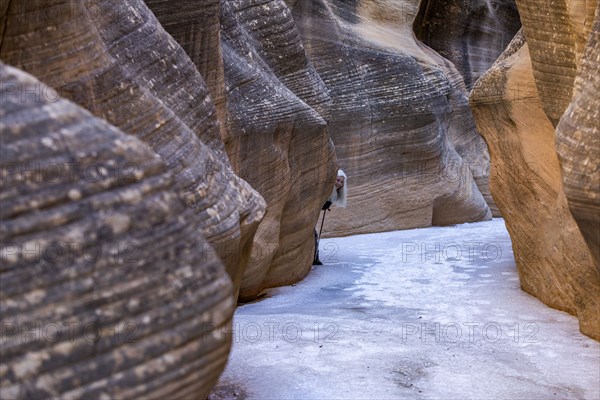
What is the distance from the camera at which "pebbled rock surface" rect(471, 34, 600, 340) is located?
6.62 metres

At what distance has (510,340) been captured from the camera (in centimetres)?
572

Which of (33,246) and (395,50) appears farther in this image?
(395,50)

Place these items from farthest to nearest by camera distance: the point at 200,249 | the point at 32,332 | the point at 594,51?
the point at 594,51 → the point at 200,249 → the point at 32,332

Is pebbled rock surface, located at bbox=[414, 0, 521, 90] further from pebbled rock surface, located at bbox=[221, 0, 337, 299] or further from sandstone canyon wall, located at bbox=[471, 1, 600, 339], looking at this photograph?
sandstone canyon wall, located at bbox=[471, 1, 600, 339]

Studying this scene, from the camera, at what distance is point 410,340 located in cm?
A: 571

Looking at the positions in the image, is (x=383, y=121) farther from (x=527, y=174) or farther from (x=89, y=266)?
(x=89, y=266)

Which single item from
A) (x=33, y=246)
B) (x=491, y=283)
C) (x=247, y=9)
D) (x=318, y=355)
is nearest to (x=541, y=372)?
(x=318, y=355)

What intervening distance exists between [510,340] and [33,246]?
3981 millimetres

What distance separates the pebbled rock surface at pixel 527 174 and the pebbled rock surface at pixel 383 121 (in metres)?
3.71

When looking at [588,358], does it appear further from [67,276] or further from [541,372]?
[67,276]

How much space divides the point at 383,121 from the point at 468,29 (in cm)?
363

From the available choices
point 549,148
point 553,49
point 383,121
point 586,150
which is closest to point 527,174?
point 549,148


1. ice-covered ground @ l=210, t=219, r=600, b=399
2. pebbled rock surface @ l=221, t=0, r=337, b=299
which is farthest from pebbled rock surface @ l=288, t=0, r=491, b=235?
ice-covered ground @ l=210, t=219, r=600, b=399

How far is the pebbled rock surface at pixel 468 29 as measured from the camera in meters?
14.2
